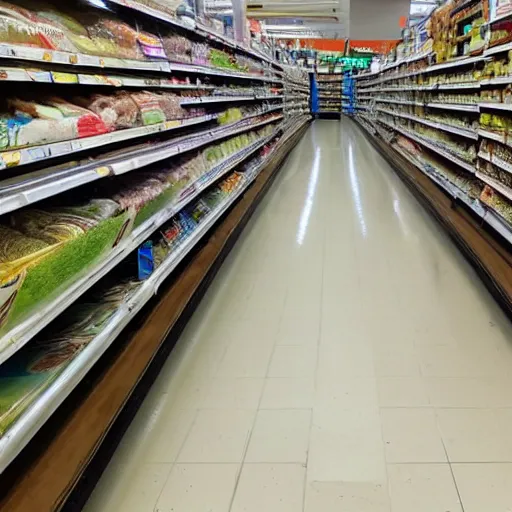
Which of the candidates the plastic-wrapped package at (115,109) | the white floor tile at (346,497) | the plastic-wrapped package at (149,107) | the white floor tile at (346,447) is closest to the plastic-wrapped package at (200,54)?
the plastic-wrapped package at (149,107)

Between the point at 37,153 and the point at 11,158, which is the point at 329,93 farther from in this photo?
the point at 11,158

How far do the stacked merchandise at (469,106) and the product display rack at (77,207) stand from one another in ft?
6.70

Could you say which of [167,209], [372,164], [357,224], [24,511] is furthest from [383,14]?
[24,511]

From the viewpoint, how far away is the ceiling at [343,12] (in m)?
10.2

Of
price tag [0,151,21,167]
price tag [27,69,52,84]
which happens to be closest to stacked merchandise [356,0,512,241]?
price tag [27,69,52,84]

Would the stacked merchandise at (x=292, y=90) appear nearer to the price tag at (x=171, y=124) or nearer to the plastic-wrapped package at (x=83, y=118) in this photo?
the price tag at (x=171, y=124)

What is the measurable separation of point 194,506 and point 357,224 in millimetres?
3634

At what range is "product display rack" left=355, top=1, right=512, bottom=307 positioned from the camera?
10.1ft

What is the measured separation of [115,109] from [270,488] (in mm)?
1653

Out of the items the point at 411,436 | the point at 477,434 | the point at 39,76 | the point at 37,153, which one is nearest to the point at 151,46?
the point at 39,76

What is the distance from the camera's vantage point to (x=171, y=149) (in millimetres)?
2738

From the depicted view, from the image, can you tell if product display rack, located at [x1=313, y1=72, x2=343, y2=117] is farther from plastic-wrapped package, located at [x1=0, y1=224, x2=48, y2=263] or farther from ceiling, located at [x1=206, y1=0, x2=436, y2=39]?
plastic-wrapped package, located at [x1=0, y1=224, x2=48, y2=263]

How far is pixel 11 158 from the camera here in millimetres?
1271

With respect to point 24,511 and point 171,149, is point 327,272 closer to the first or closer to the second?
point 171,149
